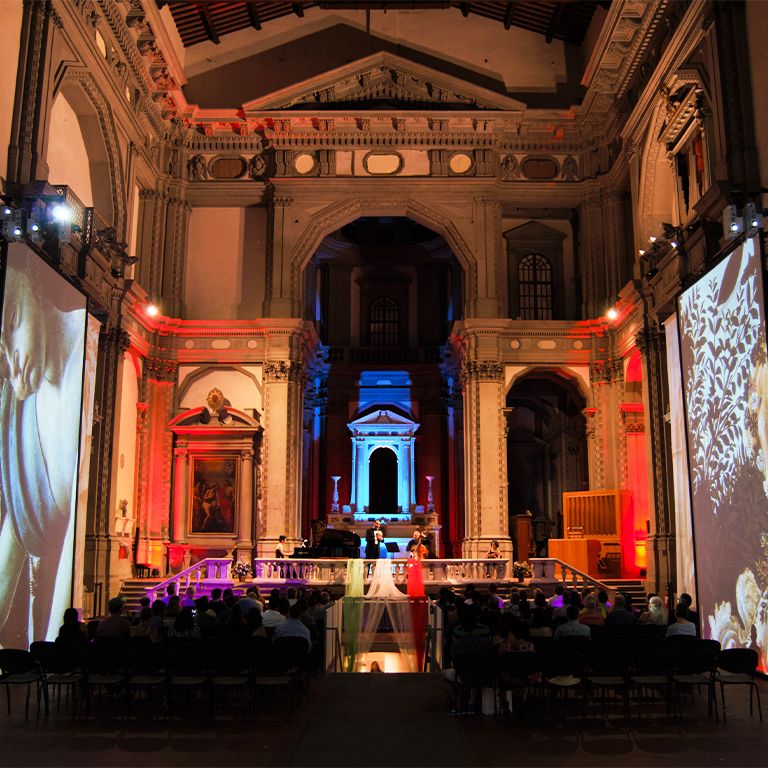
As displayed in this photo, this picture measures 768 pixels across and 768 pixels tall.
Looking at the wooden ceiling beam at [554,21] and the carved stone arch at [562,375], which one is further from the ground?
the wooden ceiling beam at [554,21]

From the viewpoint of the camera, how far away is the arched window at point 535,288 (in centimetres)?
2906

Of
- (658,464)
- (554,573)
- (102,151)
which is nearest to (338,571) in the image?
(554,573)

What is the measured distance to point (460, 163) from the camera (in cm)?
2788

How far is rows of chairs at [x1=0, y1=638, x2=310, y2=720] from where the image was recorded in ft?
30.9

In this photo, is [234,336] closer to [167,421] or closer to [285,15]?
[167,421]

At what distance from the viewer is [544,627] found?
468 inches

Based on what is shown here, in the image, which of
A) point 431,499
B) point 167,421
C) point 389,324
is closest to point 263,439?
point 167,421

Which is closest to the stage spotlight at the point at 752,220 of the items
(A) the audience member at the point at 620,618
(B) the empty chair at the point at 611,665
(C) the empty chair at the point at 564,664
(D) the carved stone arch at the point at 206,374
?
(A) the audience member at the point at 620,618

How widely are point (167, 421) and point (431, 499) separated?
1164cm

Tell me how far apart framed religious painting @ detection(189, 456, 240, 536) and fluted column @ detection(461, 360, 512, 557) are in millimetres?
6935

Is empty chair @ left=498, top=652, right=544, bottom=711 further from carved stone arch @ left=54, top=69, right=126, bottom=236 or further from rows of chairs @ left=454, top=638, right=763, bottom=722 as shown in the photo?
carved stone arch @ left=54, top=69, right=126, bottom=236

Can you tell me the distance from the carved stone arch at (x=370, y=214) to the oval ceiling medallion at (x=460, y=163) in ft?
4.89

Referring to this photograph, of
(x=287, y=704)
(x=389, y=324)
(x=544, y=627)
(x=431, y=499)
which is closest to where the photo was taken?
(x=287, y=704)

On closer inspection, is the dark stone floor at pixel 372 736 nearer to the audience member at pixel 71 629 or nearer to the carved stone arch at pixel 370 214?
the audience member at pixel 71 629
